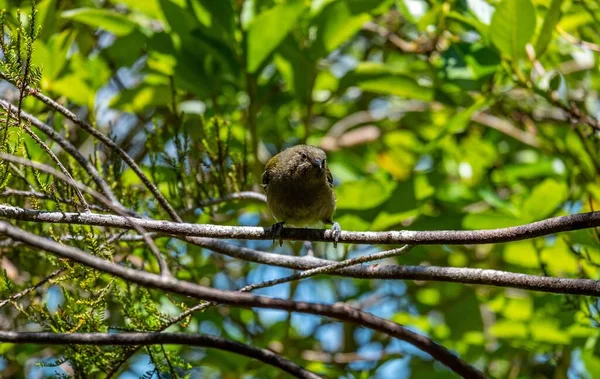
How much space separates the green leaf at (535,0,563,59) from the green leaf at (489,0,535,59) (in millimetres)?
115

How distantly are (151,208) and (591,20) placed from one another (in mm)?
2856

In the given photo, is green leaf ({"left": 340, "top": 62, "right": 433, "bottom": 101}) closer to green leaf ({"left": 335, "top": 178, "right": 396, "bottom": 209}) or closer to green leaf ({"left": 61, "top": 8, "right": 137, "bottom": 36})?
green leaf ({"left": 335, "top": 178, "right": 396, "bottom": 209})

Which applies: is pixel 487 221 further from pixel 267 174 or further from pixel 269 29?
pixel 269 29

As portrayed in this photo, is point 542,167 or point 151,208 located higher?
point 151,208

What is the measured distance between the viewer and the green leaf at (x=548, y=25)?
3.57 metres

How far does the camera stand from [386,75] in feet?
14.0

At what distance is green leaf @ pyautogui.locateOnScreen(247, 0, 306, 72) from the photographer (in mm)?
3788

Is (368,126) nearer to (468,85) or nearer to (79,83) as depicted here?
(468,85)

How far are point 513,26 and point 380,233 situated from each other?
1.62 metres

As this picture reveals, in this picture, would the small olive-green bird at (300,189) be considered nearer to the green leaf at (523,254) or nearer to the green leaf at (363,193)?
the green leaf at (363,193)

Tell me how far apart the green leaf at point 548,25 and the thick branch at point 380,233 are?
5.62 feet

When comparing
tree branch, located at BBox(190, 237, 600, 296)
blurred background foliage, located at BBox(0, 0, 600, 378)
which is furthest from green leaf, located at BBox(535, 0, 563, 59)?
tree branch, located at BBox(190, 237, 600, 296)

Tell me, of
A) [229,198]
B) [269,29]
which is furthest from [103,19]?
[229,198]

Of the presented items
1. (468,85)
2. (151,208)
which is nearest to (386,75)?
(468,85)
